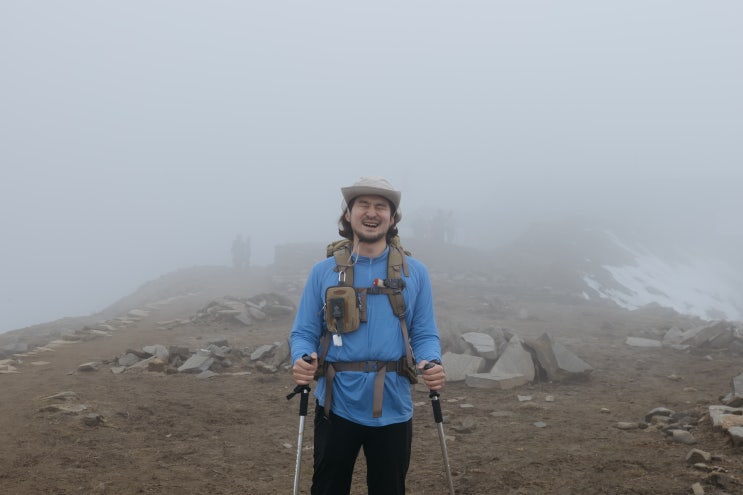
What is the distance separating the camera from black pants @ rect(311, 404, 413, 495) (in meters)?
3.49

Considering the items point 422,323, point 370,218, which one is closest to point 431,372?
point 422,323

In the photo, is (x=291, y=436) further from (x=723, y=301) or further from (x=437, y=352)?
(x=723, y=301)

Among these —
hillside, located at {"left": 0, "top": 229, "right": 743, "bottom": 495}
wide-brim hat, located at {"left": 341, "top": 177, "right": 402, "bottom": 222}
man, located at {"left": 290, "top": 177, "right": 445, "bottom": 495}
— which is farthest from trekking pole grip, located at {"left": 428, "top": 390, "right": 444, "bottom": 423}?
hillside, located at {"left": 0, "top": 229, "right": 743, "bottom": 495}

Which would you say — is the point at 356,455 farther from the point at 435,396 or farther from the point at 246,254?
the point at 246,254

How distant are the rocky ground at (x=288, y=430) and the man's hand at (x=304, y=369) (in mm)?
3572

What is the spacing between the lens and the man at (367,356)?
3480 millimetres

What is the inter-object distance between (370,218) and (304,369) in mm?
1171

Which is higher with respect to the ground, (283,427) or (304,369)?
(304,369)

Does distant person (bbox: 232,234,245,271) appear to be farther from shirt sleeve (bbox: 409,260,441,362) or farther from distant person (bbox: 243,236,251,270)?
shirt sleeve (bbox: 409,260,441,362)

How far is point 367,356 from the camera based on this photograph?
3.50 meters

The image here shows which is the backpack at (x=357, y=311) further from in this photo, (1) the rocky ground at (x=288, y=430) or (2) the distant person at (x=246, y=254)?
(2) the distant person at (x=246, y=254)

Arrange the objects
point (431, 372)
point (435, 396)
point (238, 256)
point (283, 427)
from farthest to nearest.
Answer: point (238, 256) < point (283, 427) < point (435, 396) < point (431, 372)

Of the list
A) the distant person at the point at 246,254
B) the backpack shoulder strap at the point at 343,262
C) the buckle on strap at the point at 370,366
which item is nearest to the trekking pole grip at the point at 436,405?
the buckle on strap at the point at 370,366

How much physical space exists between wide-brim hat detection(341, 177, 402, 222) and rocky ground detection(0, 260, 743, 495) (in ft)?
13.8
